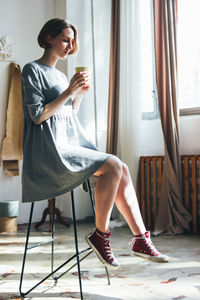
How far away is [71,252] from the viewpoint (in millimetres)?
2752

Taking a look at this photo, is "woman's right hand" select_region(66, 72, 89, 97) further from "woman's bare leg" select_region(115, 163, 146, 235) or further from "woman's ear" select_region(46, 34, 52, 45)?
"woman's bare leg" select_region(115, 163, 146, 235)

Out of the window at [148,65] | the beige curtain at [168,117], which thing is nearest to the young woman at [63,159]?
the beige curtain at [168,117]

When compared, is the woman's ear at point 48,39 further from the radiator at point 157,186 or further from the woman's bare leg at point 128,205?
the radiator at point 157,186

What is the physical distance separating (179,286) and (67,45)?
1276mm

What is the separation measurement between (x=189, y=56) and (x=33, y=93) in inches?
93.8

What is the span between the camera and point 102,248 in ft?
5.56

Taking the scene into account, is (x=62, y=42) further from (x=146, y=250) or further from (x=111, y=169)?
(x=146, y=250)

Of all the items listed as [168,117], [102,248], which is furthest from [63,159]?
[168,117]

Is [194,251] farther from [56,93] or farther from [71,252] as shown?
[56,93]

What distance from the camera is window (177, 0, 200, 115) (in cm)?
367

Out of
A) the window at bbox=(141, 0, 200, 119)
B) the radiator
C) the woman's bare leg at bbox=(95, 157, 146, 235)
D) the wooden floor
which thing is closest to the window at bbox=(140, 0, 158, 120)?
the window at bbox=(141, 0, 200, 119)

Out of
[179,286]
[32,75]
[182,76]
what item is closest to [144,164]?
[182,76]

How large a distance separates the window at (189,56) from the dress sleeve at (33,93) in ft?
7.15

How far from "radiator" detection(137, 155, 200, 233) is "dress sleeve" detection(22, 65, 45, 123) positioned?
6.63 ft
